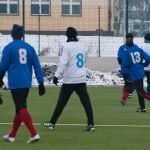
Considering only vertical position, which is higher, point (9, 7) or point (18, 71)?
point (9, 7)

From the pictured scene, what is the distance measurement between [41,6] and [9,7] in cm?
182

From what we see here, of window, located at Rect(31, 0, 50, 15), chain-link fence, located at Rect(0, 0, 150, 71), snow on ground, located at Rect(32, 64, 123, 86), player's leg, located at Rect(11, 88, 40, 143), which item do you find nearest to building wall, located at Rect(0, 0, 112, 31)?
chain-link fence, located at Rect(0, 0, 150, 71)

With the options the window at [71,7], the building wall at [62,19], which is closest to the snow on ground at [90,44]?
the building wall at [62,19]

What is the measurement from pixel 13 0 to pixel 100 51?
659cm

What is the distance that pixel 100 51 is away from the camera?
2978 cm

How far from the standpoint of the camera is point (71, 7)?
126 feet

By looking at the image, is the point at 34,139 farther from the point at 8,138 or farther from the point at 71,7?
the point at 71,7

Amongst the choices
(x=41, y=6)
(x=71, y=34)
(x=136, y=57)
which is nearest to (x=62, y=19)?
(x=41, y=6)

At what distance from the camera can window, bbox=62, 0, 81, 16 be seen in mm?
35409

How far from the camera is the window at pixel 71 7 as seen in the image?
3541 centimetres

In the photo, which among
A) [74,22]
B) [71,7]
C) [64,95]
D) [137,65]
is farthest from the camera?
[71,7]

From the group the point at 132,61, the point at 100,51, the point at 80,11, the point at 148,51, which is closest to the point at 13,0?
the point at 80,11

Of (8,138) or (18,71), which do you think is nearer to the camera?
(18,71)

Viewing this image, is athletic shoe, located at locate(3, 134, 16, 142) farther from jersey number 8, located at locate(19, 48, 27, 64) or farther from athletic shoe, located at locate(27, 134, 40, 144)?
jersey number 8, located at locate(19, 48, 27, 64)
